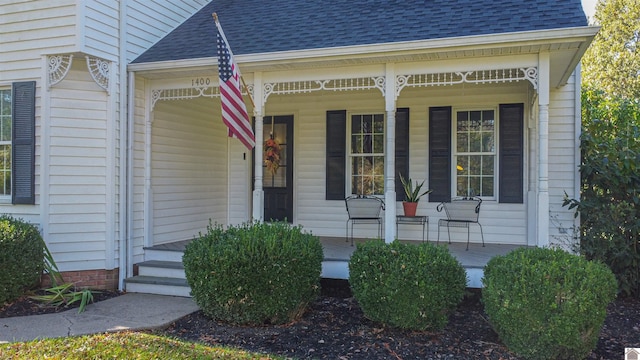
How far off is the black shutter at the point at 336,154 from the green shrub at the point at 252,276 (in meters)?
3.07

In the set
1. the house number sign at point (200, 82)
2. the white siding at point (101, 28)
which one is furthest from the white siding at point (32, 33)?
the house number sign at point (200, 82)

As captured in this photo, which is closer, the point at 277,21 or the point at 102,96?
the point at 102,96

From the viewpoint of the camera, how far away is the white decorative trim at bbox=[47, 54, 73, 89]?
232 inches

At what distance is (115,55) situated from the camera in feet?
20.5

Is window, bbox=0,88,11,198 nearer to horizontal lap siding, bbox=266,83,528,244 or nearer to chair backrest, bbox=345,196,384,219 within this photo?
horizontal lap siding, bbox=266,83,528,244

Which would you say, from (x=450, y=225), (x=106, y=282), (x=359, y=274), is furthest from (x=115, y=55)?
(x=450, y=225)

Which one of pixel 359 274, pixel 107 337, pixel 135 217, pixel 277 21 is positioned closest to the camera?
pixel 107 337

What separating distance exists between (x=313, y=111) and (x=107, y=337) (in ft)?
→ 16.2

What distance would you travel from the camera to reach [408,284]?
4285 mm

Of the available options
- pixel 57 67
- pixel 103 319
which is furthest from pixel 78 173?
pixel 103 319

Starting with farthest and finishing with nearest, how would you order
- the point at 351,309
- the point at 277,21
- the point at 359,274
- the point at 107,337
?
1. the point at 277,21
2. the point at 351,309
3. the point at 359,274
4. the point at 107,337

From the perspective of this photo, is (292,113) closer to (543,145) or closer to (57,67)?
(57,67)

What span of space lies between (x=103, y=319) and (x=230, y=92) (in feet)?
9.04

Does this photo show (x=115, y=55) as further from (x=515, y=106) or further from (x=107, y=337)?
(x=515, y=106)
